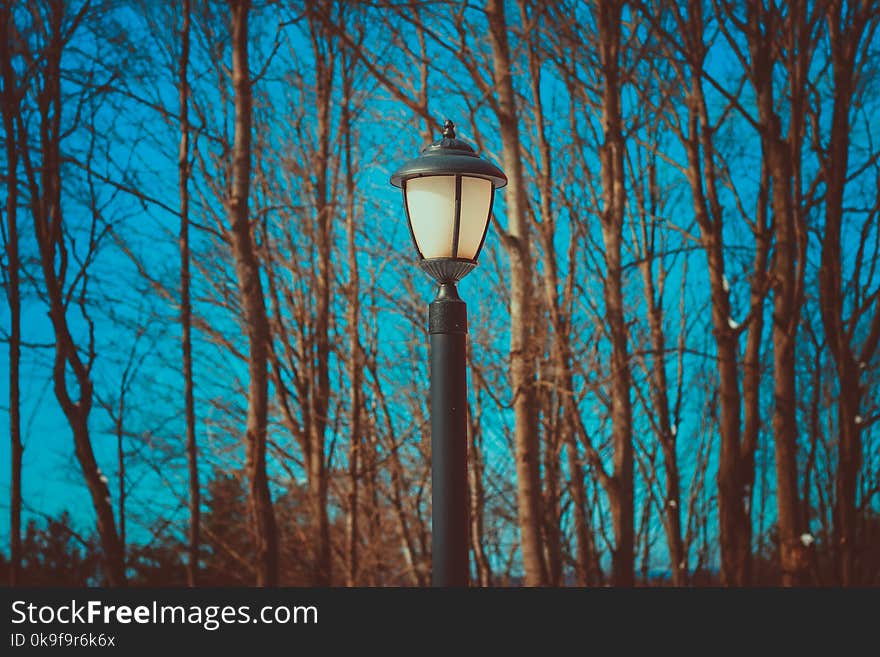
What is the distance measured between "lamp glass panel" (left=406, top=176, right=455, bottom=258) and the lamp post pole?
20 cm

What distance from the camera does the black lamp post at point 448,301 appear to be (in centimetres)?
364

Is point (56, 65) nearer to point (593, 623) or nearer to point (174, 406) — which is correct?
point (174, 406)

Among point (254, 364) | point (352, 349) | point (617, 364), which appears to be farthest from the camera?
point (352, 349)

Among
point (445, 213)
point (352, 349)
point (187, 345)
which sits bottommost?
point (445, 213)

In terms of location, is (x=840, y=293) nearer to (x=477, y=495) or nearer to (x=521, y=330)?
(x=521, y=330)

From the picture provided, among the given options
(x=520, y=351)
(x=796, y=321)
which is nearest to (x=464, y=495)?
(x=520, y=351)

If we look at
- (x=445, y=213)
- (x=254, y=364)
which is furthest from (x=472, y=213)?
(x=254, y=364)

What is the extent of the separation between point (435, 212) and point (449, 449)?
2.92 ft

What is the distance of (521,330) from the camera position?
704 cm

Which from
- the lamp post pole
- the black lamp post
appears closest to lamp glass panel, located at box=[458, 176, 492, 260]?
the black lamp post

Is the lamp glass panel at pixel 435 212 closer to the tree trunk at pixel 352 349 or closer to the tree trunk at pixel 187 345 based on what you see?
the tree trunk at pixel 187 345

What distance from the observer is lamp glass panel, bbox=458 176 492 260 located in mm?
3693

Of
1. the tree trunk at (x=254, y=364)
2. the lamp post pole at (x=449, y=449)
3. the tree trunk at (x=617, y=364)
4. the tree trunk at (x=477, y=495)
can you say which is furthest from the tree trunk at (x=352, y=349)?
the lamp post pole at (x=449, y=449)

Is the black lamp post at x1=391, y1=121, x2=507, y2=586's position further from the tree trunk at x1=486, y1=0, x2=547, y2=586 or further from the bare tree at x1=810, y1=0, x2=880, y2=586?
the bare tree at x1=810, y1=0, x2=880, y2=586
